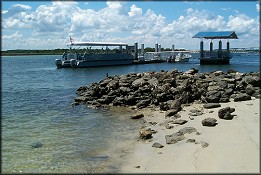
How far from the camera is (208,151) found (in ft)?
37.9

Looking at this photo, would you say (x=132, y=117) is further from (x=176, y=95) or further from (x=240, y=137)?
(x=240, y=137)

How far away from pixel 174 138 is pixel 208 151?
2234mm

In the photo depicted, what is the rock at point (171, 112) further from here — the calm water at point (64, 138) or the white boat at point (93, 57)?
the white boat at point (93, 57)

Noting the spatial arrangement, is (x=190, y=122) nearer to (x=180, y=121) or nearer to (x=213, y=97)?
(x=180, y=121)

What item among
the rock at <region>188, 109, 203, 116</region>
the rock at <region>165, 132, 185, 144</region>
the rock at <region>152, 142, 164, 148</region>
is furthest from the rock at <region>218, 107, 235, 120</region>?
the rock at <region>152, 142, 164, 148</region>

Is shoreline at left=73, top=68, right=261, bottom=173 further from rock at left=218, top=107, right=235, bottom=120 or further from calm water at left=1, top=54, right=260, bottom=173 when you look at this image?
calm water at left=1, top=54, right=260, bottom=173

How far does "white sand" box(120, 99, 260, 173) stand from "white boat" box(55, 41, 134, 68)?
57777 mm

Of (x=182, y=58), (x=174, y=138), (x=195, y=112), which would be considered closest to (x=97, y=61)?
(x=182, y=58)

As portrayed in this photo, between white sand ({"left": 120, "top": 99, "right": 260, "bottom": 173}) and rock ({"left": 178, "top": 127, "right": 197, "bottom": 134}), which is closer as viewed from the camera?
white sand ({"left": 120, "top": 99, "right": 260, "bottom": 173})

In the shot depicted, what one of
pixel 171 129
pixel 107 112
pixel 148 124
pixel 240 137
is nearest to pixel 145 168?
pixel 240 137

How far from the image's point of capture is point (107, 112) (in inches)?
877

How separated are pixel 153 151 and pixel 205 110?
709 cm

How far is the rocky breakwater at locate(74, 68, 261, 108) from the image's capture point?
21219 millimetres

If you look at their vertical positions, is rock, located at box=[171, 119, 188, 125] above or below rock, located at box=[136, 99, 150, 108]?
above
